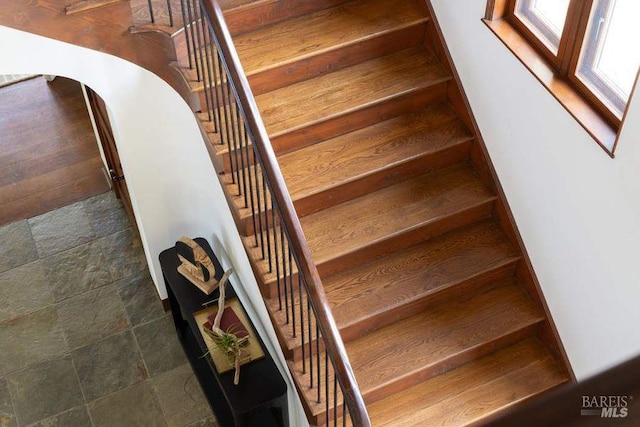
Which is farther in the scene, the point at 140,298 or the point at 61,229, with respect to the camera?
the point at 61,229

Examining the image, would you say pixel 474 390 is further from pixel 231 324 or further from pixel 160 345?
pixel 160 345

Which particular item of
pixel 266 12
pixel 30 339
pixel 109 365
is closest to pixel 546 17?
pixel 266 12

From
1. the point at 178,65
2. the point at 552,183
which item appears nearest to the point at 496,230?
the point at 552,183

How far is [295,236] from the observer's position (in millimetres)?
3494

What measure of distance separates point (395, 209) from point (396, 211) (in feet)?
0.06

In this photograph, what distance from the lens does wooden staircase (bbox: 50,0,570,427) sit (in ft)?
14.3

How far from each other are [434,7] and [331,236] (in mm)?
1579

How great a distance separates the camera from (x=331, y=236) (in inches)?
176

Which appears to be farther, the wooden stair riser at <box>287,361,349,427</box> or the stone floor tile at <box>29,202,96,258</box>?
the stone floor tile at <box>29,202,96,258</box>

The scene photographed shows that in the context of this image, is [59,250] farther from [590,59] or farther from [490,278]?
[590,59]

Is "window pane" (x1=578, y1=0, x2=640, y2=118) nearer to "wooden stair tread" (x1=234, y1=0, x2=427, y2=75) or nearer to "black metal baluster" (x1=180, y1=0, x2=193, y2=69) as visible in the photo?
"wooden stair tread" (x1=234, y1=0, x2=427, y2=75)

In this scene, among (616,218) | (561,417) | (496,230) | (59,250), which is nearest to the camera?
(561,417)

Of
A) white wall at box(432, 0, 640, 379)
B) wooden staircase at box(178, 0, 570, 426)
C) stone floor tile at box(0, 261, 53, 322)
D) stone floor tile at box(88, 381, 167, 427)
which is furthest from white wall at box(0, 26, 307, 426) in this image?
white wall at box(432, 0, 640, 379)

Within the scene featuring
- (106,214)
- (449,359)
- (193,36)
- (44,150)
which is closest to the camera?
(193,36)
